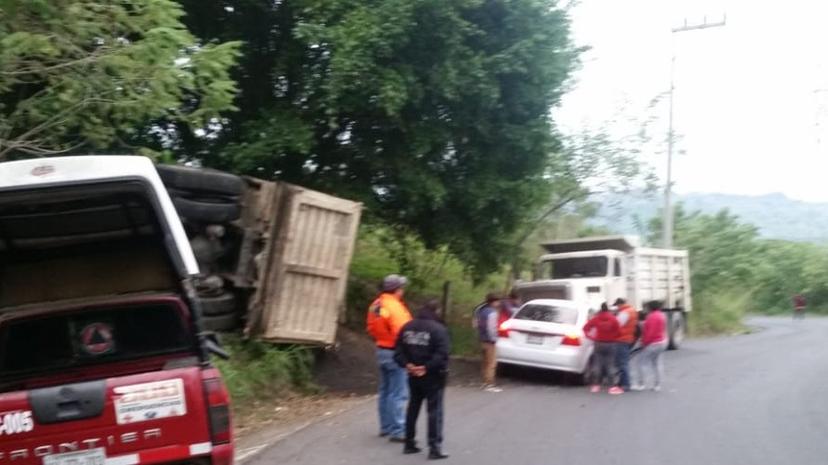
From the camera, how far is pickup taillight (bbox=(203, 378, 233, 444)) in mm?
6223

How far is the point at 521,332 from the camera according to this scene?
15.4 meters

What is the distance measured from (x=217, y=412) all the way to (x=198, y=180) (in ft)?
20.6

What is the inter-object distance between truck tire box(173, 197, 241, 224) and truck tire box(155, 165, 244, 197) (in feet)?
0.50

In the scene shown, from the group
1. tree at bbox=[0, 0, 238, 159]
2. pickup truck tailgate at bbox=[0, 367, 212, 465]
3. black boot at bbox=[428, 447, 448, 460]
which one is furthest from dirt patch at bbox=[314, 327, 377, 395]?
pickup truck tailgate at bbox=[0, 367, 212, 465]

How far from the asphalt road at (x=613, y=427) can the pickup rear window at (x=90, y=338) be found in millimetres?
2040

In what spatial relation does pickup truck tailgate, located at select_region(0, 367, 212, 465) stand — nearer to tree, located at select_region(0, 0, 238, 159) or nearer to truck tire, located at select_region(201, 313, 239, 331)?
tree, located at select_region(0, 0, 238, 159)

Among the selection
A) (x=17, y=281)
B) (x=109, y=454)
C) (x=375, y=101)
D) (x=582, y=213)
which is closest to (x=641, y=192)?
(x=582, y=213)

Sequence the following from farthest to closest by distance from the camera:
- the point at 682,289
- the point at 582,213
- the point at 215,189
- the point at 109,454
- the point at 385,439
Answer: the point at 582,213 → the point at 682,289 → the point at 215,189 → the point at 385,439 → the point at 109,454

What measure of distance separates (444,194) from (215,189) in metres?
4.56

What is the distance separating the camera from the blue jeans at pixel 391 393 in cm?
979

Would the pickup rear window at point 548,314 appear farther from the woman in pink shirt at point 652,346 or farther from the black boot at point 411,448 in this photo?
the black boot at point 411,448

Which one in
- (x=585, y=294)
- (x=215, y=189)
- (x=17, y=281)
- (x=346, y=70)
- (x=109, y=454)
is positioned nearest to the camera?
(x=109, y=454)

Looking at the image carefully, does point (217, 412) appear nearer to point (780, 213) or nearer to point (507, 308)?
point (507, 308)

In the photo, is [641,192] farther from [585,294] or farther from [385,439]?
[385,439]
